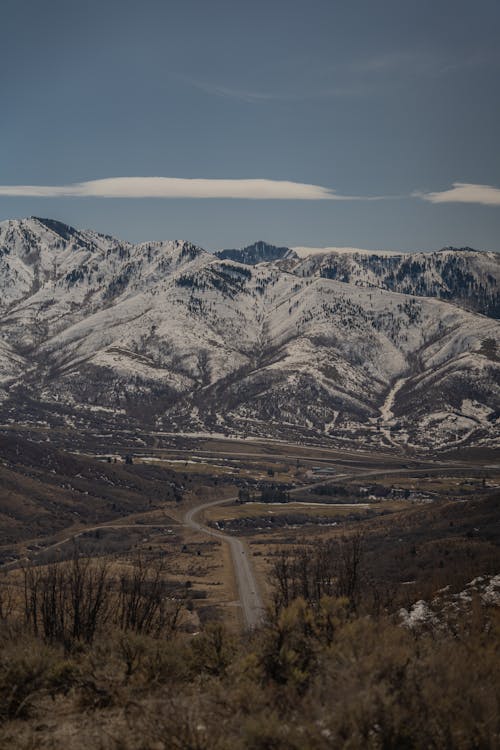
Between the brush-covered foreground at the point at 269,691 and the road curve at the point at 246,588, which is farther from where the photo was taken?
the road curve at the point at 246,588

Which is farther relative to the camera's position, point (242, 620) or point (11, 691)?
point (242, 620)

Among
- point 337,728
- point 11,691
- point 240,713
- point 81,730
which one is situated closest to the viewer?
point 337,728

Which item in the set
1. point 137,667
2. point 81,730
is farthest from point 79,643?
point 81,730

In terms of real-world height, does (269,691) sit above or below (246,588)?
above

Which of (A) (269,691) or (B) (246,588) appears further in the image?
(B) (246,588)

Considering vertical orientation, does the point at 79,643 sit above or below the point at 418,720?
below

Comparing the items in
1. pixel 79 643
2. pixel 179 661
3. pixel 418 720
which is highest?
pixel 418 720

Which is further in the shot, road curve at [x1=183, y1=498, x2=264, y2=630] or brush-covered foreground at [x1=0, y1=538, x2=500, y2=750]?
road curve at [x1=183, y1=498, x2=264, y2=630]

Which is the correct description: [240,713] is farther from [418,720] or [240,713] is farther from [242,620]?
[242,620]

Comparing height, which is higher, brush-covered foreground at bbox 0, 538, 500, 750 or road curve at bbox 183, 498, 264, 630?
brush-covered foreground at bbox 0, 538, 500, 750

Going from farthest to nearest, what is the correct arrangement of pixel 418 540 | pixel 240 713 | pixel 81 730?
pixel 418 540 → pixel 81 730 → pixel 240 713

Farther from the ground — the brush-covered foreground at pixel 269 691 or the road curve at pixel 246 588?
the brush-covered foreground at pixel 269 691
